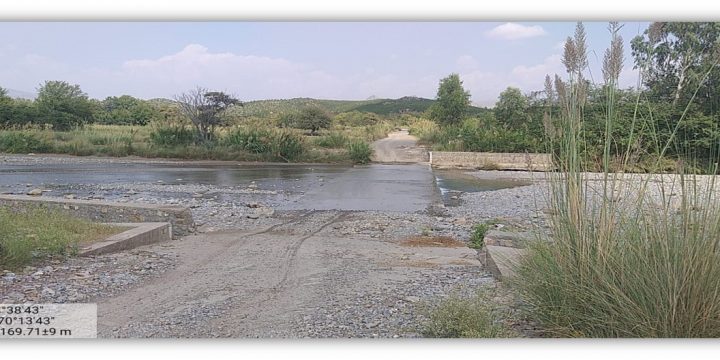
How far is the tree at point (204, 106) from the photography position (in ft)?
14.8

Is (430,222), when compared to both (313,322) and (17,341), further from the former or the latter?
(17,341)

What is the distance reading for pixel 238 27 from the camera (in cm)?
306

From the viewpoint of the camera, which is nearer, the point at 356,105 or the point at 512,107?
the point at 512,107

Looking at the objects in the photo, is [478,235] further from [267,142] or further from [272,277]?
[267,142]

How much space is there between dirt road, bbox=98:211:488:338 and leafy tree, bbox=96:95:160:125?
0.95 meters

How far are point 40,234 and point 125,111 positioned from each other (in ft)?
3.29

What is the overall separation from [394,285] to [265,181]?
13.1 feet

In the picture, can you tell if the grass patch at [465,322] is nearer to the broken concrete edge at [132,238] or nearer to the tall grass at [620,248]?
the tall grass at [620,248]

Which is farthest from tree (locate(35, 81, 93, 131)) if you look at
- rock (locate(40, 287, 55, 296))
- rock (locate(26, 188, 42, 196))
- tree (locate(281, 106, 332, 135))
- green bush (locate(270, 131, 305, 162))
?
green bush (locate(270, 131, 305, 162))

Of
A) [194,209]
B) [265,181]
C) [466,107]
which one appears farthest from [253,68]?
[265,181]

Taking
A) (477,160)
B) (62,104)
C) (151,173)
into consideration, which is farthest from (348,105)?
(477,160)

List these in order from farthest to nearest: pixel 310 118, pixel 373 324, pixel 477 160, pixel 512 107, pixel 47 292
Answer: pixel 477 160 → pixel 310 118 → pixel 512 107 → pixel 47 292 → pixel 373 324

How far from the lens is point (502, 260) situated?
3.18m

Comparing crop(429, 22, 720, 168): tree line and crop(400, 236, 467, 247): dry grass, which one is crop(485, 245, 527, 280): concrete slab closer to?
crop(429, 22, 720, 168): tree line
